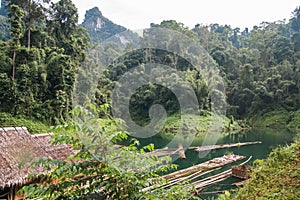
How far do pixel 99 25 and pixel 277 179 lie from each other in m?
60.5

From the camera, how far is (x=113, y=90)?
2758cm

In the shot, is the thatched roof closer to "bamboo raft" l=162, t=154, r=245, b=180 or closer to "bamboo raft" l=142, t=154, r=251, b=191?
"bamboo raft" l=142, t=154, r=251, b=191

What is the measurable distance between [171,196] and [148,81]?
27.4m

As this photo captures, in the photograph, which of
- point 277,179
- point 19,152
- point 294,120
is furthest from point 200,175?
point 294,120

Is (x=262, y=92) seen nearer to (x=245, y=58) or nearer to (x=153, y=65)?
(x=245, y=58)

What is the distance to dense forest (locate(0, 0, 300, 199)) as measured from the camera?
197cm

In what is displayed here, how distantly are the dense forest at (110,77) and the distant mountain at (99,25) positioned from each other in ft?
55.5

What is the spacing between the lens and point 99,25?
59.9 meters

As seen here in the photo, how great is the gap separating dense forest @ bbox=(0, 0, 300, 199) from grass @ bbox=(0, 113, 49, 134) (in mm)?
92

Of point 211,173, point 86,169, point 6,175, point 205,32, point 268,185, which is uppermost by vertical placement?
point 205,32

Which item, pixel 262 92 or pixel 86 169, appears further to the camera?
pixel 262 92

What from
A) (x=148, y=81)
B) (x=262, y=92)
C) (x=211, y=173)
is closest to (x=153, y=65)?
(x=148, y=81)

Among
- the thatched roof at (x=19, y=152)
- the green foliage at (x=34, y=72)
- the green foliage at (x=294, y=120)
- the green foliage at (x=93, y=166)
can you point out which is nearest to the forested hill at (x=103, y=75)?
the green foliage at (x=34, y=72)

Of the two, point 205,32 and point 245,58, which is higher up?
point 205,32
